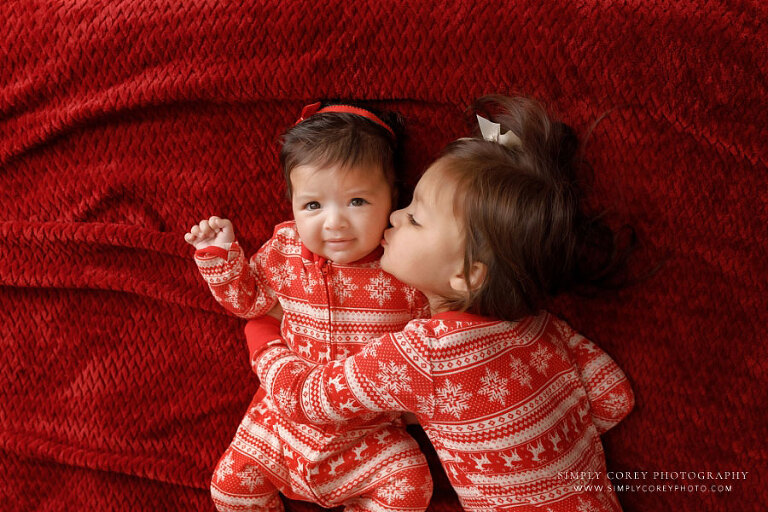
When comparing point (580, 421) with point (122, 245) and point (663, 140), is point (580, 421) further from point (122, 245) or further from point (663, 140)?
point (122, 245)

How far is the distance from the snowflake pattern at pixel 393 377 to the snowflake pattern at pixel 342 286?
184 millimetres

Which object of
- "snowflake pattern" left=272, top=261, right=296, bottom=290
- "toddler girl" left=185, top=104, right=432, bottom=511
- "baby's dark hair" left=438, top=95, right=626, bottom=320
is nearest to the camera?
"baby's dark hair" left=438, top=95, right=626, bottom=320

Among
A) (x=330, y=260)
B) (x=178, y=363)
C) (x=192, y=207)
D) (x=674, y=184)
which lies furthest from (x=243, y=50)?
(x=674, y=184)

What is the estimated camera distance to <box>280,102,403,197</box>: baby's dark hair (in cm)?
108

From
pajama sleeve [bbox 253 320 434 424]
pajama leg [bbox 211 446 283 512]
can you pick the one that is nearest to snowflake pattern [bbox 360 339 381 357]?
pajama sleeve [bbox 253 320 434 424]

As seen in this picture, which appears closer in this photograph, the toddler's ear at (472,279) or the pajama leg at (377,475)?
the toddler's ear at (472,279)

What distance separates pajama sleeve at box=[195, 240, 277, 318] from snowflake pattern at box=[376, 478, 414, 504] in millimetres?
421

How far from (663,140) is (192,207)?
930 millimetres

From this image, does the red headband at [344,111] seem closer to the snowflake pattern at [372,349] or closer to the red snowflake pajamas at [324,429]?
the red snowflake pajamas at [324,429]

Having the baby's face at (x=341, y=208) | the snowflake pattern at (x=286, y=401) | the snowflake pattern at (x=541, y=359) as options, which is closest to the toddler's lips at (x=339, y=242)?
the baby's face at (x=341, y=208)

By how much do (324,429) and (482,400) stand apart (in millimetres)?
305

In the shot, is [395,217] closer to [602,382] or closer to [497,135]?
[497,135]

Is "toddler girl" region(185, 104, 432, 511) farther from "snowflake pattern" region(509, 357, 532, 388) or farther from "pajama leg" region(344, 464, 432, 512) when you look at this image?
"snowflake pattern" region(509, 357, 532, 388)

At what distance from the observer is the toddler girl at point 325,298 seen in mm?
1104
